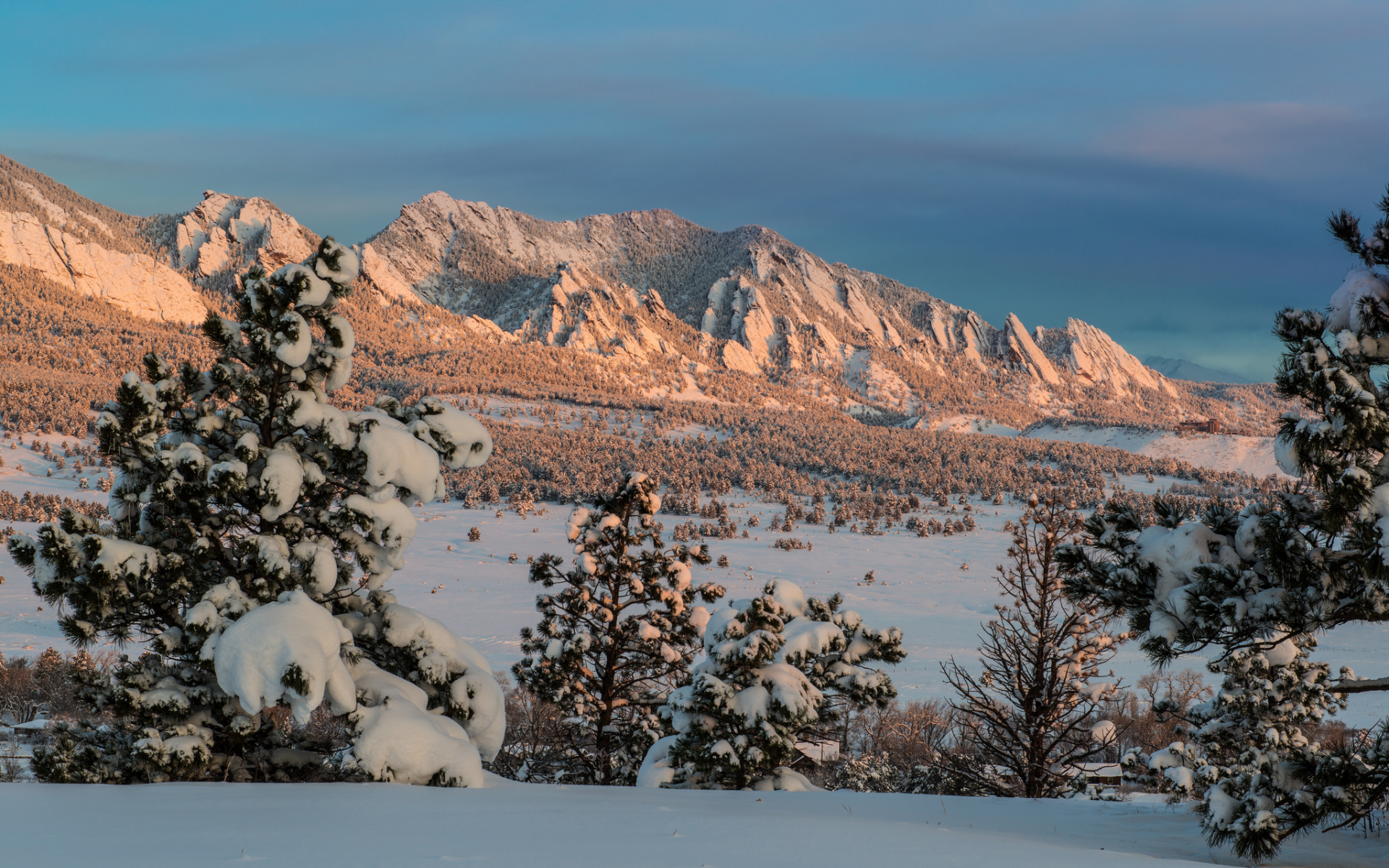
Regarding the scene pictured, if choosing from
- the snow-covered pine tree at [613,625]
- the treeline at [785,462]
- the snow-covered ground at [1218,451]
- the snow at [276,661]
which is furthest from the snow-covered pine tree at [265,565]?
the snow-covered ground at [1218,451]

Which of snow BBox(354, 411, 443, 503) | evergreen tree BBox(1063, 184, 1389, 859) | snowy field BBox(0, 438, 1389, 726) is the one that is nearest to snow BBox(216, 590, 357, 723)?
snow BBox(354, 411, 443, 503)

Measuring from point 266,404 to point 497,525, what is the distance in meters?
84.6

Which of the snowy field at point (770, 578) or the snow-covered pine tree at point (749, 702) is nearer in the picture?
the snow-covered pine tree at point (749, 702)

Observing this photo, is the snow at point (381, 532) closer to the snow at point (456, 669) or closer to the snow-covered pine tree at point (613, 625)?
the snow at point (456, 669)

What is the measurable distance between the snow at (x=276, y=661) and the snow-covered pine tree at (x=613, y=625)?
9.68 metres

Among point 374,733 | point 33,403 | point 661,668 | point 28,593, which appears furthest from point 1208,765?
point 33,403

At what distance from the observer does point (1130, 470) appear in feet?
501

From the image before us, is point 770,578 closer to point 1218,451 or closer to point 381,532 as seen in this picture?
point 381,532

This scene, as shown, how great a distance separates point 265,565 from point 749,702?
6841mm

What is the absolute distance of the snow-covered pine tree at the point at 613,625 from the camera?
56.7 feet

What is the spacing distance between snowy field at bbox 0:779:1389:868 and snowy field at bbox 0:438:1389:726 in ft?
105

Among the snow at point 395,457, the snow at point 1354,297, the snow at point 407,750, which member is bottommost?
the snow at point 407,750

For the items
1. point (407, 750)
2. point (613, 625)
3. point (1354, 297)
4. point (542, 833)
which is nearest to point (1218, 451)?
point (613, 625)

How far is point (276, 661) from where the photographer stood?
23.8 feet
